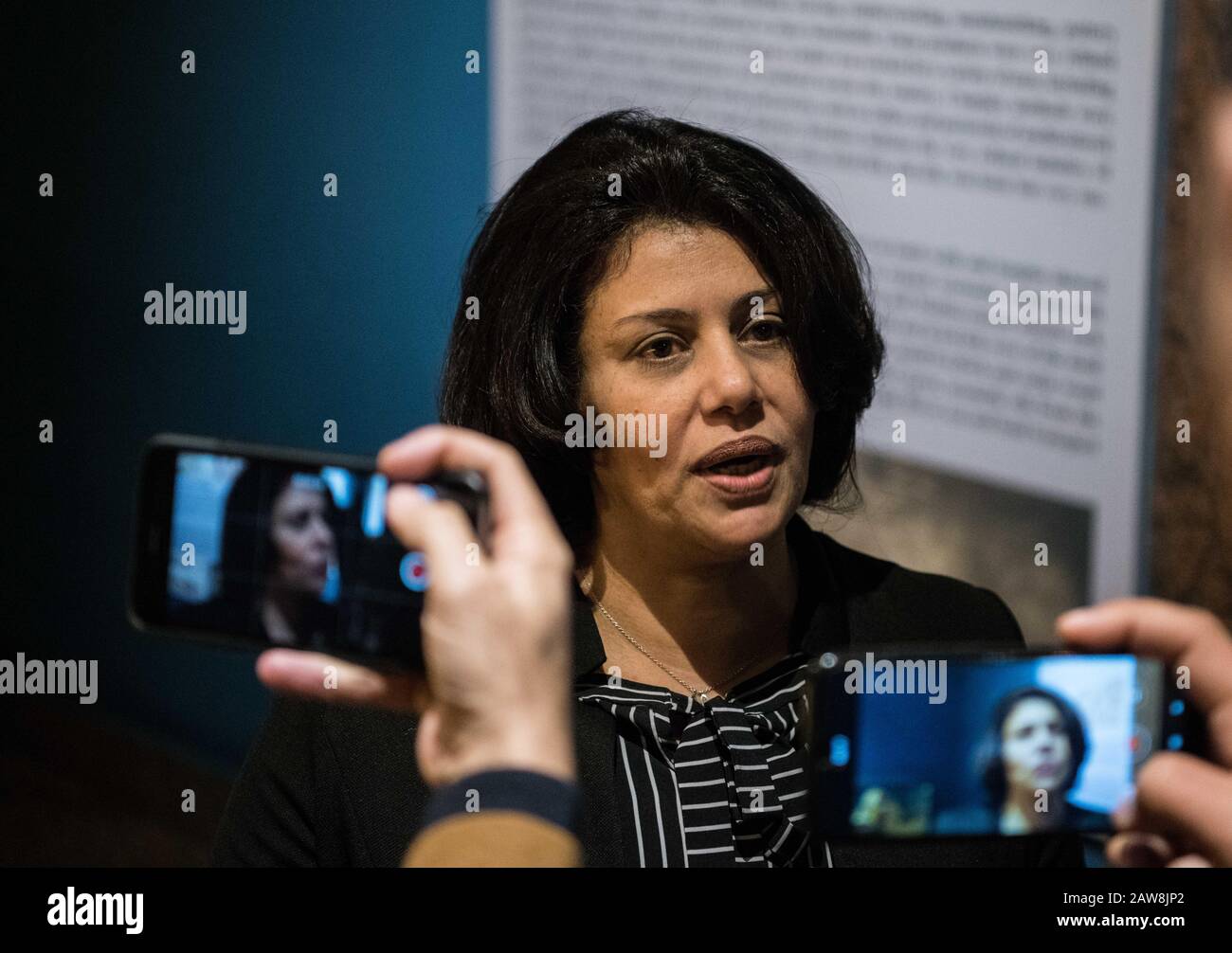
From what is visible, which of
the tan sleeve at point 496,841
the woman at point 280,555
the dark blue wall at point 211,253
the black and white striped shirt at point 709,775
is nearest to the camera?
the tan sleeve at point 496,841

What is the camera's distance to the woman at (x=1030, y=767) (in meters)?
0.96

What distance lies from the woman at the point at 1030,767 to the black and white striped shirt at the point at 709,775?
320 millimetres

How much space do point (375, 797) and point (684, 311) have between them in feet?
2.02

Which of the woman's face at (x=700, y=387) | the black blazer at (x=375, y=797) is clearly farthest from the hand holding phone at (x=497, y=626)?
the woman's face at (x=700, y=387)

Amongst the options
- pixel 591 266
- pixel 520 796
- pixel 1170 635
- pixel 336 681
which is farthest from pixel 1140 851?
pixel 591 266

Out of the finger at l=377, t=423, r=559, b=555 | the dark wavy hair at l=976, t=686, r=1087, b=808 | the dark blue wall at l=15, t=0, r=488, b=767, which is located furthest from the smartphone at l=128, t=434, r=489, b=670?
the dark blue wall at l=15, t=0, r=488, b=767

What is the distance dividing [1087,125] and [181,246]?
1659 millimetres

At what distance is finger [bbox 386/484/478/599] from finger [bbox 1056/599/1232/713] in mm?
410

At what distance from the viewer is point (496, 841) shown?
74 cm

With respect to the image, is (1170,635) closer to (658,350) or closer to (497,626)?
(497,626)

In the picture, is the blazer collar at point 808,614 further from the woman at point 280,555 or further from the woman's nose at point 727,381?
the woman at point 280,555

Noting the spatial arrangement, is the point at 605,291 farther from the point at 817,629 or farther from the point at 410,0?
the point at 410,0

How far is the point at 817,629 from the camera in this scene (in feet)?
4.76

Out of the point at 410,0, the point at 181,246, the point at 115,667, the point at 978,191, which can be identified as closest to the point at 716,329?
the point at 978,191
